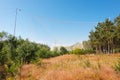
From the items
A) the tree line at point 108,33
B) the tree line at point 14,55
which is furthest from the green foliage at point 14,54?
the tree line at point 108,33

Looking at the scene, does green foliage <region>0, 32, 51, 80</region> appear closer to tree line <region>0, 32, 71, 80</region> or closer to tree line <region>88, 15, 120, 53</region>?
tree line <region>0, 32, 71, 80</region>

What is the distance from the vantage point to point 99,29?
53.0m

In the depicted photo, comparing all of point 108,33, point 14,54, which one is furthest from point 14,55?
point 108,33

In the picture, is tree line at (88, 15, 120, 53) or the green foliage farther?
tree line at (88, 15, 120, 53)

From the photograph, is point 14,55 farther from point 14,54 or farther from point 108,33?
point 108,33

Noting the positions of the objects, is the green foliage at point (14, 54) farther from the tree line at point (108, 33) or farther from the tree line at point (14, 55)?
the tree line at point (108, 33)

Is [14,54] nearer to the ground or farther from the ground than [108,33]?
nearer to the ground

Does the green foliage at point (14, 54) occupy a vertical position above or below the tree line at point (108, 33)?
below

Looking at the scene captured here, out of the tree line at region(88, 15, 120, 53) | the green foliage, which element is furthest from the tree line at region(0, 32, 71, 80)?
the tree line at region(88, 15, 120, 53)

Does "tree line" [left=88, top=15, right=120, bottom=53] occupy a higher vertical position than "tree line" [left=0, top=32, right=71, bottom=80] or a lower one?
higher

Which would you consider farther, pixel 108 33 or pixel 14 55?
pixel 108 33

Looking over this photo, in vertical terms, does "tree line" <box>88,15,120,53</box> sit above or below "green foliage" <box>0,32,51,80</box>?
above

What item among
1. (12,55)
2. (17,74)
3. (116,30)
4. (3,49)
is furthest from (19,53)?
(116,30)

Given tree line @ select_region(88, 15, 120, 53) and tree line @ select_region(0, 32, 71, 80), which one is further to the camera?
tree line @ select_region(88, 15, 120, 53)
